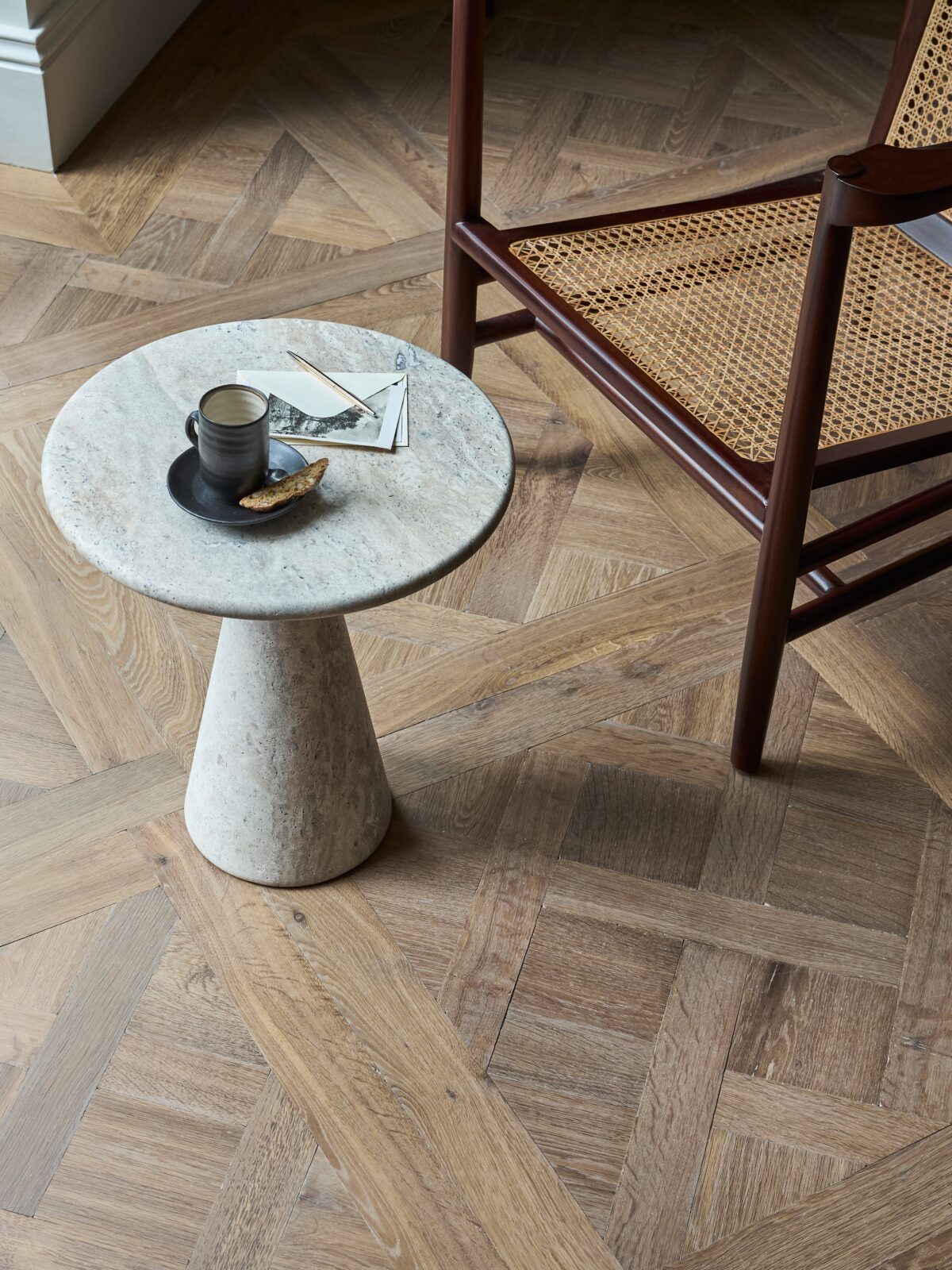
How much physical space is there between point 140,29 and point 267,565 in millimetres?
1558

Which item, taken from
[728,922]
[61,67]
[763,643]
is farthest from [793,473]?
[61,67]

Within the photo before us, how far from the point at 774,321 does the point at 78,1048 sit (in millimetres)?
883

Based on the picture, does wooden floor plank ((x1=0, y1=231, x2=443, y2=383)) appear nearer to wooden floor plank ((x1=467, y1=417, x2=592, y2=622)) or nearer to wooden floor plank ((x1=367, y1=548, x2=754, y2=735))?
wooden floor plank ((x1=467, y1=417, x2=592, y2=622))

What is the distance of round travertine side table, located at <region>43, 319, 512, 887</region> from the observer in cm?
93

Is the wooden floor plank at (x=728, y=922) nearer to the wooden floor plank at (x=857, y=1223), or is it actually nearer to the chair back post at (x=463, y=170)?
the wooden floor plank at (x=857, y=1223)

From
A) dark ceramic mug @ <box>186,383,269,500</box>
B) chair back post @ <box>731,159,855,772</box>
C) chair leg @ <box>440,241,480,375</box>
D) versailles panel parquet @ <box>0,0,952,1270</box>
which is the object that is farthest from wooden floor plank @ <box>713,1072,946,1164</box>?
chair leg @ <box>440,241,480,375</box>

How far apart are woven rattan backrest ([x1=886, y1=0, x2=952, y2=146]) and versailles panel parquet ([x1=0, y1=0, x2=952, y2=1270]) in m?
0.40

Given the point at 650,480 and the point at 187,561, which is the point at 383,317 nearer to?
the point at 650,480

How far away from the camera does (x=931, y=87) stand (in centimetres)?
141

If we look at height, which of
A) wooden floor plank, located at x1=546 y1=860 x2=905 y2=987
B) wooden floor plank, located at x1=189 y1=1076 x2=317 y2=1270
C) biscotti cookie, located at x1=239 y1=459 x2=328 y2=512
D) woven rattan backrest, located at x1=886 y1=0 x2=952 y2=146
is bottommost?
wooden floor plank, located at x1=189 y1=1076 x2=317 y2=1270

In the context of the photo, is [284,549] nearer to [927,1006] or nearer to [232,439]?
[232,439]

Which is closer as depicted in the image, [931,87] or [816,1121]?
[816,1121]

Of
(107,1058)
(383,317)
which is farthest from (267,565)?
(383,317)

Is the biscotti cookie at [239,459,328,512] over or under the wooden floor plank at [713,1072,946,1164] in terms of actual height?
over
